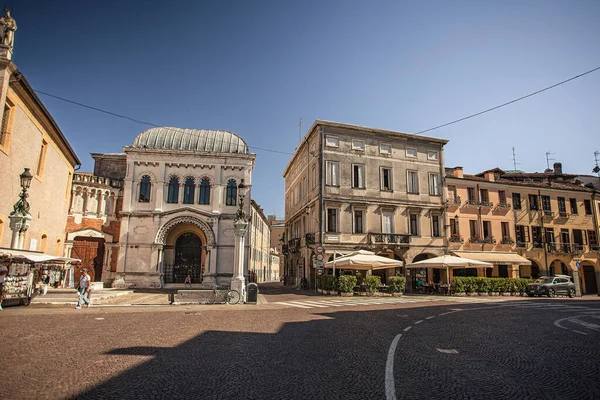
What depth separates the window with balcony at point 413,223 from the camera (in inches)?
1186

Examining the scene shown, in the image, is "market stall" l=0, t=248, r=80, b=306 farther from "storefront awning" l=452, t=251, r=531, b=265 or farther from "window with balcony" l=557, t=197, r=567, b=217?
"window with balcony" l=557, t=197, r=567, b=217

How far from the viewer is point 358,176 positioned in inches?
1166

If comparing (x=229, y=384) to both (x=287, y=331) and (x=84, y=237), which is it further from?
(x=84, y=237)

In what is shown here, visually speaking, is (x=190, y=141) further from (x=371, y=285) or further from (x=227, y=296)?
(x=371, y=285)

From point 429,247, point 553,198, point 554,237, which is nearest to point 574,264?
point 554,237

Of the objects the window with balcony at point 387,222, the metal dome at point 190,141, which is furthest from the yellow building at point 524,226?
the metal dome at point 190,141

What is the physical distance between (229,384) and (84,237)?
91.9 ft

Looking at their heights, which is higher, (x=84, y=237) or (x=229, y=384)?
(x=84, y=237)

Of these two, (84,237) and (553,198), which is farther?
(553,198)

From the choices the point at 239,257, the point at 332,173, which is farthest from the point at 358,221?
the point at 239,257

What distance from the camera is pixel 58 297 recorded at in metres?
16.4

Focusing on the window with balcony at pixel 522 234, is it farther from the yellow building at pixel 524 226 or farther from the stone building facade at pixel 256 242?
the stone building facade at pixel 256 242

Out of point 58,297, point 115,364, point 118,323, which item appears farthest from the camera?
point 58,297

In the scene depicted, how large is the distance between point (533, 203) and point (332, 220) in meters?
20.0
